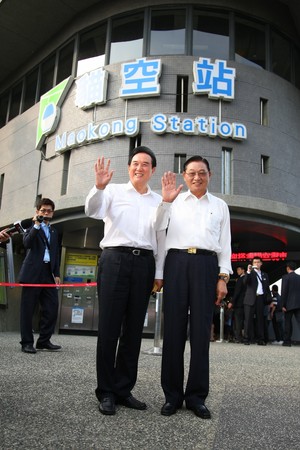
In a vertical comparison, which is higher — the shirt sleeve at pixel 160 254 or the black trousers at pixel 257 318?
the shirt sleeve at pixel 160 254

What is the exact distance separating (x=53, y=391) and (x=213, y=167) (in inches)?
446

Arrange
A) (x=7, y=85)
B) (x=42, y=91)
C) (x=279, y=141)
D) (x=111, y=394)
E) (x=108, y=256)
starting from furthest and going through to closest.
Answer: (x=7, y=85), (x=42, y=91), (x=279, y=141), (x=108, y=256), (x=111, y=394)

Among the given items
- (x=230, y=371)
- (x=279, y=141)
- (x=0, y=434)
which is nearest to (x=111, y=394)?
(x=0, y=434)

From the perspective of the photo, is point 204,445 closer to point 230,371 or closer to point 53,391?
point 53,391

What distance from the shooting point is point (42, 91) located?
18188 mm

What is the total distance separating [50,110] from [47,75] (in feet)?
8.38

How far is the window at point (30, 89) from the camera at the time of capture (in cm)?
1880

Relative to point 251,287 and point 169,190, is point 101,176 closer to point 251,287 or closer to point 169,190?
point 169,190

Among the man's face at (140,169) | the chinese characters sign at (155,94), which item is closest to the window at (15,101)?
the chinese characters sign at (155,94)

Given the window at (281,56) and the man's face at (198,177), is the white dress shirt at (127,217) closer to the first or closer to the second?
the man's face at (198,177)

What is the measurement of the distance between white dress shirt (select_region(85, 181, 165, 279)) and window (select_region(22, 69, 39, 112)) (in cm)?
1668

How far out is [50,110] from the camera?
1641cm

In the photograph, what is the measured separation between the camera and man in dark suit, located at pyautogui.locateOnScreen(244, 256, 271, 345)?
11.1 m

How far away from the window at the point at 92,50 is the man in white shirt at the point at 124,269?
1345 cm
